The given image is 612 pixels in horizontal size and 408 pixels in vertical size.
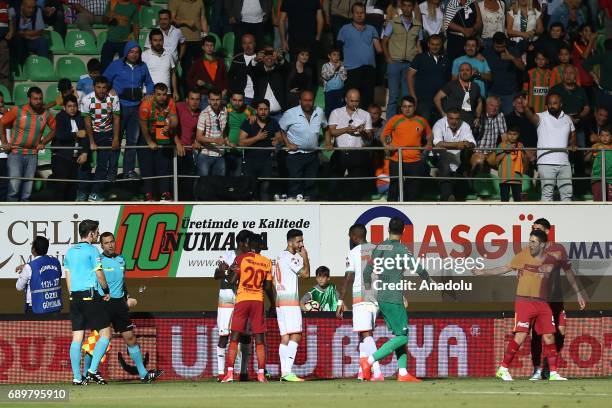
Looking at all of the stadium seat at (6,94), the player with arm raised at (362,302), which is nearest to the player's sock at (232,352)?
the player with arm raised at (362,302)

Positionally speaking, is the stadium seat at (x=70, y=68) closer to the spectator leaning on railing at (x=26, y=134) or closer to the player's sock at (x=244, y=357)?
the spectator leaning on railing at (x=26, y=134)

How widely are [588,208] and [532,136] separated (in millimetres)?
1566

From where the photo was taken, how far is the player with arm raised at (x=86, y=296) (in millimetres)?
16906

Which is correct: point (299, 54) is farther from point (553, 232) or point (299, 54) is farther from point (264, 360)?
point (264, 360)

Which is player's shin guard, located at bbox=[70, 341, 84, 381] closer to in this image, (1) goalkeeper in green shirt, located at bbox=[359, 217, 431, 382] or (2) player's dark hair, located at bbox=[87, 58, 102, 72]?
(1) goalkeeper in green shirt, located at bbox=[359, 217, 431, 382]

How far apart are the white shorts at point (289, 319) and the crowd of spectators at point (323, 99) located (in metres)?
4.68

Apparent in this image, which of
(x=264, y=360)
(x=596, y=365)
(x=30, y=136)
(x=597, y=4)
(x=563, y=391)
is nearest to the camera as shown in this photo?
(x=563, y=391)

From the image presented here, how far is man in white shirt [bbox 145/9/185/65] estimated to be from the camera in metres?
23.6

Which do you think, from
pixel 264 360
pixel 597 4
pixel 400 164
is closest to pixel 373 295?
pixel 264 360

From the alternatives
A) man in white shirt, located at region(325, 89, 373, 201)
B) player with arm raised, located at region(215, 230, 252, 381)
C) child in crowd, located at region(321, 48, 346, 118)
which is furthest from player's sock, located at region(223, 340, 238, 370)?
child in crowd, located at region(321, 48, 346, 118)

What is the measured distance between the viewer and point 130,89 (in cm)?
2253

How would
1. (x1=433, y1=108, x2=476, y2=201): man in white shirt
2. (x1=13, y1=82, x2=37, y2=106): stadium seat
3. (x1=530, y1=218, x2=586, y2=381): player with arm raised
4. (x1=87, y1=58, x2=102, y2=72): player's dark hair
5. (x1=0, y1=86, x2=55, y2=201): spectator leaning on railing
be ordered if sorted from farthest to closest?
(x1=13, y1=82, x2=37, y2=106): stadium seat
(x1=87, y1=58, x2=102, y2=72): player's dark hair
(x1=433, y1=108, x2=476, y2=201): man in white shirt
(x1=0, y1=86, x2=55, y2=201): spectator leaning on railing
(x1=530, y1=218, x2=586, y2=381): player with arm raised

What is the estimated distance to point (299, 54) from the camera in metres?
23.5

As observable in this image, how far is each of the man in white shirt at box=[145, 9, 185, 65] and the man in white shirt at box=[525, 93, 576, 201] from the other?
242 inches
